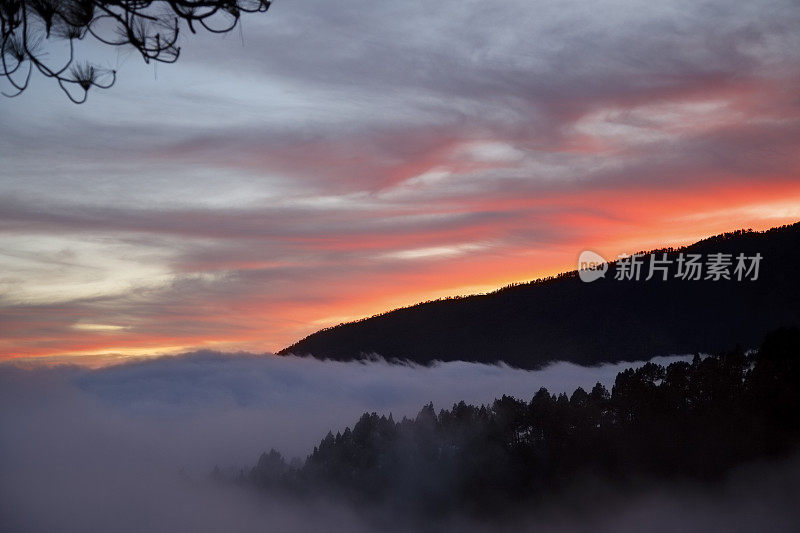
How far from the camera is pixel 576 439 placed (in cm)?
8062

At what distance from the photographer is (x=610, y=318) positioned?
15675 cm

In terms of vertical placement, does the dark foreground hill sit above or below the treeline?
above

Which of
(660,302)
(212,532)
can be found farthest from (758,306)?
(212,532)

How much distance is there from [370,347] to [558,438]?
10658 centimetres

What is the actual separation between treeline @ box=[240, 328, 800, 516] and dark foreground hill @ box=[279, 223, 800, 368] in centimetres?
4766

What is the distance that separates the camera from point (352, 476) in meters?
114

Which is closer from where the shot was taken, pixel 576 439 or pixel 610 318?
pixel 576 439

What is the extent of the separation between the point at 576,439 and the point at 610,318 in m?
79.6

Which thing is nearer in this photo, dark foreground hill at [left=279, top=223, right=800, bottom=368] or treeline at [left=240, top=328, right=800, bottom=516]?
treeline at [left=240, top=328, right=800, bottom=516]

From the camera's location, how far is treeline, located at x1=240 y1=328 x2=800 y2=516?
5972cm

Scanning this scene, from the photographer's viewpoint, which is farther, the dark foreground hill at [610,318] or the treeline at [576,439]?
the dark foreground hill at [610,318]

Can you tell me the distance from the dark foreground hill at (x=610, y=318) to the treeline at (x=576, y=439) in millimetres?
47664

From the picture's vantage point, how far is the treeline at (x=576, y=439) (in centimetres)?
5972

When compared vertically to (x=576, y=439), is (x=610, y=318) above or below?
above
